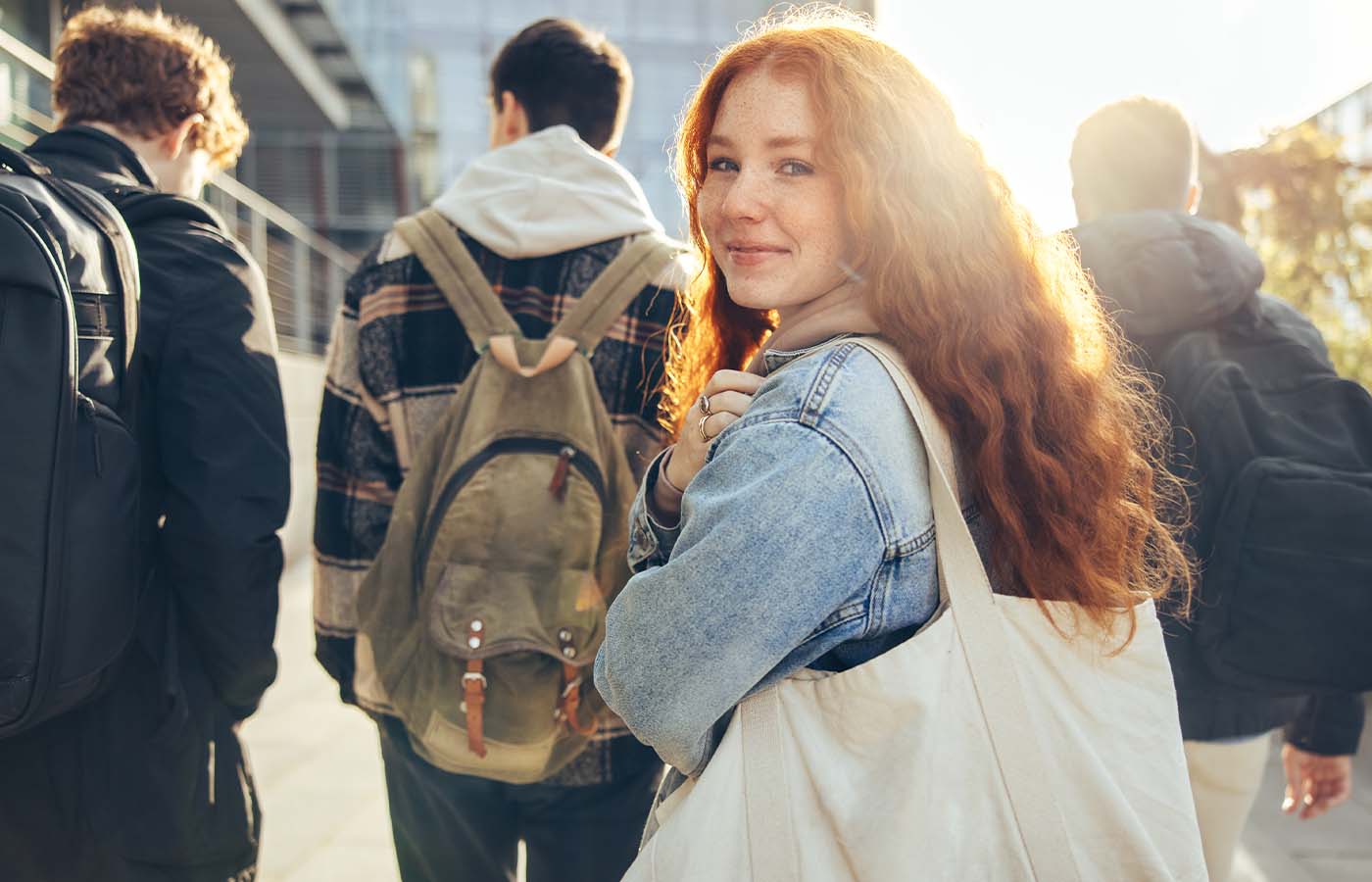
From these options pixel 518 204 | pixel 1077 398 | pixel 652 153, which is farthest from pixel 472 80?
pixel 1077 398

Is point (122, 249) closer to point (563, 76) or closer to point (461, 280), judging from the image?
point (461, 280)

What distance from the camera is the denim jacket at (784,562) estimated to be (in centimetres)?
129

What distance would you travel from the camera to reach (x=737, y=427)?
54.5 inches

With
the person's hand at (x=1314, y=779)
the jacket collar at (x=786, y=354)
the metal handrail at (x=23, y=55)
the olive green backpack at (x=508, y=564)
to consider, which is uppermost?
the metal handrail at (x=23, y=55)

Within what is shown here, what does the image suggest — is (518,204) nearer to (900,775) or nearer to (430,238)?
(430,238)

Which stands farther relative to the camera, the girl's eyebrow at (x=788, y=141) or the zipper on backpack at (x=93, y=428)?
the zipper on backpack at (x=93, y=428)

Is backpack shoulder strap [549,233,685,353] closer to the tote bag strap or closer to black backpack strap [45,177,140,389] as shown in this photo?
black backpack strap [45,177,140,389]

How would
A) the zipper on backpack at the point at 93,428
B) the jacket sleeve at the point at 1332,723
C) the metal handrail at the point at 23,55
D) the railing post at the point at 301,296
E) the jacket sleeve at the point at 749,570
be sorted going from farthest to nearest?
the railing post at the point at 301,296, the metal handrail at the point at 23,55, the jacket sleeve at the point at 1332,723, the zipper on backpack at the point at 93,428, the jacket sleeve at the point at 749,570

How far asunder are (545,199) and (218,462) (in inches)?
34.0

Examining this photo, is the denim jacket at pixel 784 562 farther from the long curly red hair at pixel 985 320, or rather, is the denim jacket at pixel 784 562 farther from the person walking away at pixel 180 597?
the person walking away at pixel 180 597

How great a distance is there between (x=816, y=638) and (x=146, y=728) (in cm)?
145

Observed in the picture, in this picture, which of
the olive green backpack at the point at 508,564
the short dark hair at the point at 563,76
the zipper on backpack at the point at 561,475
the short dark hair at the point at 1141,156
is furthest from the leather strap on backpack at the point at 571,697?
the short dark hair at the point at 1141,156

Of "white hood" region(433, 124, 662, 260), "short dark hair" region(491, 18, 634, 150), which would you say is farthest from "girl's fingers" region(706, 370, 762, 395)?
"short dark hair" region(491, 18, 634, 150)

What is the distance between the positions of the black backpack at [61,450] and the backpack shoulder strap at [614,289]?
32.4 inches
